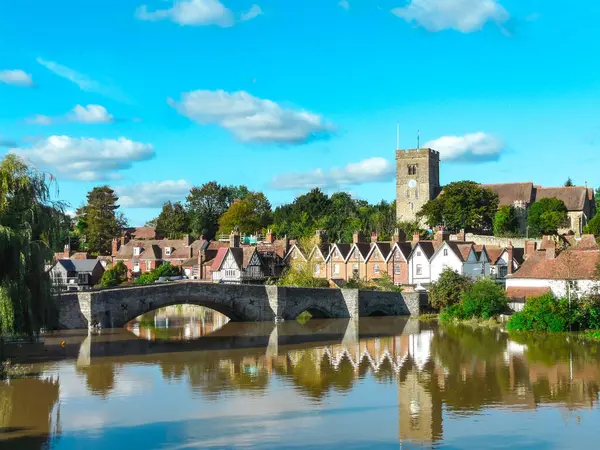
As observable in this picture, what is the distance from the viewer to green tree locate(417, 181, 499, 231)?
7569cm

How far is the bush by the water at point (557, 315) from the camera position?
4147cm

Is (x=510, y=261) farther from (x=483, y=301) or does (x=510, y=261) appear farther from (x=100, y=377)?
(x=100, y=377)

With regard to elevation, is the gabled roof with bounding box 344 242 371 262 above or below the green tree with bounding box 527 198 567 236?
below

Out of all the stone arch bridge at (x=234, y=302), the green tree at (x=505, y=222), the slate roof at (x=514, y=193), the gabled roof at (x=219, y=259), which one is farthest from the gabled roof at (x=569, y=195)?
the gabled roof at (x=219, y=259)

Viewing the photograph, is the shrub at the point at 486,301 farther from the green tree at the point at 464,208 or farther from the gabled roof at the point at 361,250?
the green tree at the point at 464,208

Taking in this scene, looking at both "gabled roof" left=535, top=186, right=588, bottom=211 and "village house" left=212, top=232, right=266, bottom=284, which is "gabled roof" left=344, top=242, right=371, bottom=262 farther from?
"gabled roof" left=535, top=186, right=588, bottom=211

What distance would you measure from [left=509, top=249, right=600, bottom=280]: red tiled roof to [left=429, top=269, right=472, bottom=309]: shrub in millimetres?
3466

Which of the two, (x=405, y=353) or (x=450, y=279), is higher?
(x=450, y=279)

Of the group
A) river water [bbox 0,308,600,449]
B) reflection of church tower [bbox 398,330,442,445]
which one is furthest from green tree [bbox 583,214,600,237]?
reflection of church tower [bbox 398,330,442,445]

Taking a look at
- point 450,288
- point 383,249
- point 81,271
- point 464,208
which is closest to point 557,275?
point 450,288

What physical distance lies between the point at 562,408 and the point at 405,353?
502 inches

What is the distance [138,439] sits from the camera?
20.5m

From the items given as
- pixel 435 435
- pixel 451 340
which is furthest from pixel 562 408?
pixel 451 340

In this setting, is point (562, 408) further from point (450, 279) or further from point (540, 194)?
point (540, 194)
